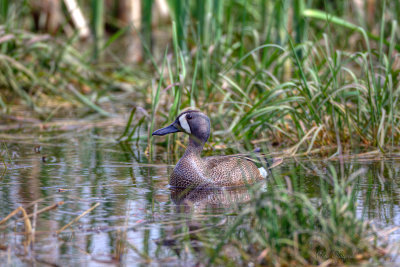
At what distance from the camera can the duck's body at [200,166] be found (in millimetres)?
5871

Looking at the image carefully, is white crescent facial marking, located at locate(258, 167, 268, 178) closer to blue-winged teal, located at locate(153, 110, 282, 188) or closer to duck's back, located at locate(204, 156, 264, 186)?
blue-winged teal, located at locate(153, 110, 282, 188)

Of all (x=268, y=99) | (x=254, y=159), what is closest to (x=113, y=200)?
(x=254, y=159)

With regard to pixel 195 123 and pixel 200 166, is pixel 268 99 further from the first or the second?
pixel 200 166

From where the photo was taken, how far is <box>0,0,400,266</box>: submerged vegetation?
377 centimetres

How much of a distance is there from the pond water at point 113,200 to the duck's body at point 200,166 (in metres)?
0.18

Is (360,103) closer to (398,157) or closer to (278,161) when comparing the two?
(398,157)

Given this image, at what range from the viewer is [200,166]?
596cm

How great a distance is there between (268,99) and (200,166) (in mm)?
1297

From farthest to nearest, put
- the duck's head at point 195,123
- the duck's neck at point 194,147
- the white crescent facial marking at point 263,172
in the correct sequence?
the white crescent facial marking at point 263,172
the duck's head at point 195,123
the duck's neck at point 194,147

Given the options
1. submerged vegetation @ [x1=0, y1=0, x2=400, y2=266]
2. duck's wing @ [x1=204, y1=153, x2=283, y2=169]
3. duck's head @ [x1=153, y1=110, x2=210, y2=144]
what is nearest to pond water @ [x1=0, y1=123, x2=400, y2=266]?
duck's wing @ [x1=204, y1=153, x2=283, y2=169]

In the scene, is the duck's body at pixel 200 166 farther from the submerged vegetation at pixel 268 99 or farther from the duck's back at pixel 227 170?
the submerged vegetation at pixel 268 99

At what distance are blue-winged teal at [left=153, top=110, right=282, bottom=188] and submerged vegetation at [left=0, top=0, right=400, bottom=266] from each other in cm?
25

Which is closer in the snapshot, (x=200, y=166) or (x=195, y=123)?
(x=200, y=166)

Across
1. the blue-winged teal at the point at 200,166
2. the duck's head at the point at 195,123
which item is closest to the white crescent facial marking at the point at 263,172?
the blue-winged teal at the point at 200,166
